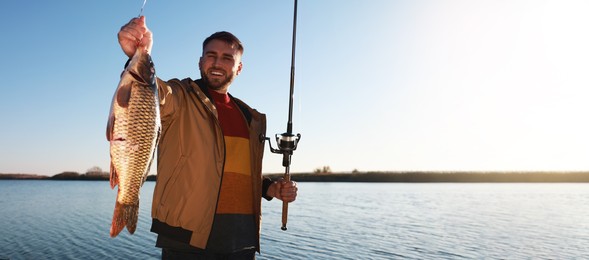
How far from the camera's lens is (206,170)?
3008 millimetres

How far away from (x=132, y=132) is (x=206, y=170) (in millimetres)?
942

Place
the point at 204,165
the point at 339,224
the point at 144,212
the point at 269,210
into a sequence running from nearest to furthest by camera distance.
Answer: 1. the point at 204,165
2. the point at 339,224
3. the point at 144,212
4. the point at 269,210

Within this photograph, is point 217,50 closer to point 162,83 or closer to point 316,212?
point 162,83

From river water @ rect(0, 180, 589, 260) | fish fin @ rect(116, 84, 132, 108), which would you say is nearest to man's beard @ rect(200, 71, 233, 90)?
fish fin @ rect(116, 84, 132, 108)

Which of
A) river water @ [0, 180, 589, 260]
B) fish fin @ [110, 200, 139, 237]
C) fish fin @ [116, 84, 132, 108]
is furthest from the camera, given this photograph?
river water @ [0, 180, 589, 260]

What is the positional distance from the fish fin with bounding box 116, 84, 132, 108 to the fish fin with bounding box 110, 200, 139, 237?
0.52 metres

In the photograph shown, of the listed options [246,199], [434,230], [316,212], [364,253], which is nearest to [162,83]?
[246,199]

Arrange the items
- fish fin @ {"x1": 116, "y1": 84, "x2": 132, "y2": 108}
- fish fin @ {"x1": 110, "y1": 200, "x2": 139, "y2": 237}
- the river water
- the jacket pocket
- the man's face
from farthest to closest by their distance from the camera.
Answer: the river water < the man's face < the jacket pocket < fish fin @ {"x1": 110, "y1": 200, "x2": 139, "y2": 237} < fish fin @ {"x1": 116, "y1": 84, "x2": 132, "y2": 108}

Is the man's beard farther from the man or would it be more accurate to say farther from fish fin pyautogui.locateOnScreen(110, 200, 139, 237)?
fish fin pyautogui.locateOnScreen(110, 200, 139, 237)

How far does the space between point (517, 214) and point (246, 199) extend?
26.3 m

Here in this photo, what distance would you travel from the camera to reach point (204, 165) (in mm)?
2998

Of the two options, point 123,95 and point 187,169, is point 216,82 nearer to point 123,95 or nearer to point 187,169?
point 187,169

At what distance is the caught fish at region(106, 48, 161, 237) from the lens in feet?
6.87

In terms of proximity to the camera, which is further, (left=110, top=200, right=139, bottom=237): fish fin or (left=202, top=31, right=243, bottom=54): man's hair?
(left=202, top=31, right=243, bottom=54): man's hair
